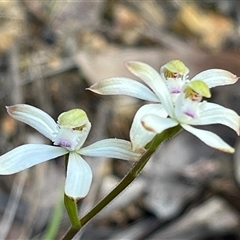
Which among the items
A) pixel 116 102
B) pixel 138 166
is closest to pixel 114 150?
pixel 138 166

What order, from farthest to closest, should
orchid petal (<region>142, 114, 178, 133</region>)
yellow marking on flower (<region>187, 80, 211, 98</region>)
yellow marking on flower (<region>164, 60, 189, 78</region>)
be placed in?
yellow marking on flower (<region>164, 60, 189, 78</region>) < yellow marking on flower (<region>187, 80, 211, 98</region>) < orchid petal (<region>142, 114, 178, 133</region>)

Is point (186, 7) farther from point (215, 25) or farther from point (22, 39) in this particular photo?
point (22, 39)

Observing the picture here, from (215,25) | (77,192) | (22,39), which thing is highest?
(77,192)

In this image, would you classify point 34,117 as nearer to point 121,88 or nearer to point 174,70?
point 121,88

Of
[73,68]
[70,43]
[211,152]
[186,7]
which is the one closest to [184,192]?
[211,152]

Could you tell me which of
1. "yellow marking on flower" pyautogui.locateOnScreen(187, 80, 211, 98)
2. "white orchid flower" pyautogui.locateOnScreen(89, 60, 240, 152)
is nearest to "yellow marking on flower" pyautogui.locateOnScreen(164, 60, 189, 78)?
"white orchid flower" pyautogui.locateOnScreen(89, 60, 240, 152)

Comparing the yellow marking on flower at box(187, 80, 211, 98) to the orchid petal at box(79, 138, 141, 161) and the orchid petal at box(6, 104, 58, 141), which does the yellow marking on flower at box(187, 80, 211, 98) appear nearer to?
the orchid petal at box(79, 138, 141, 161)
